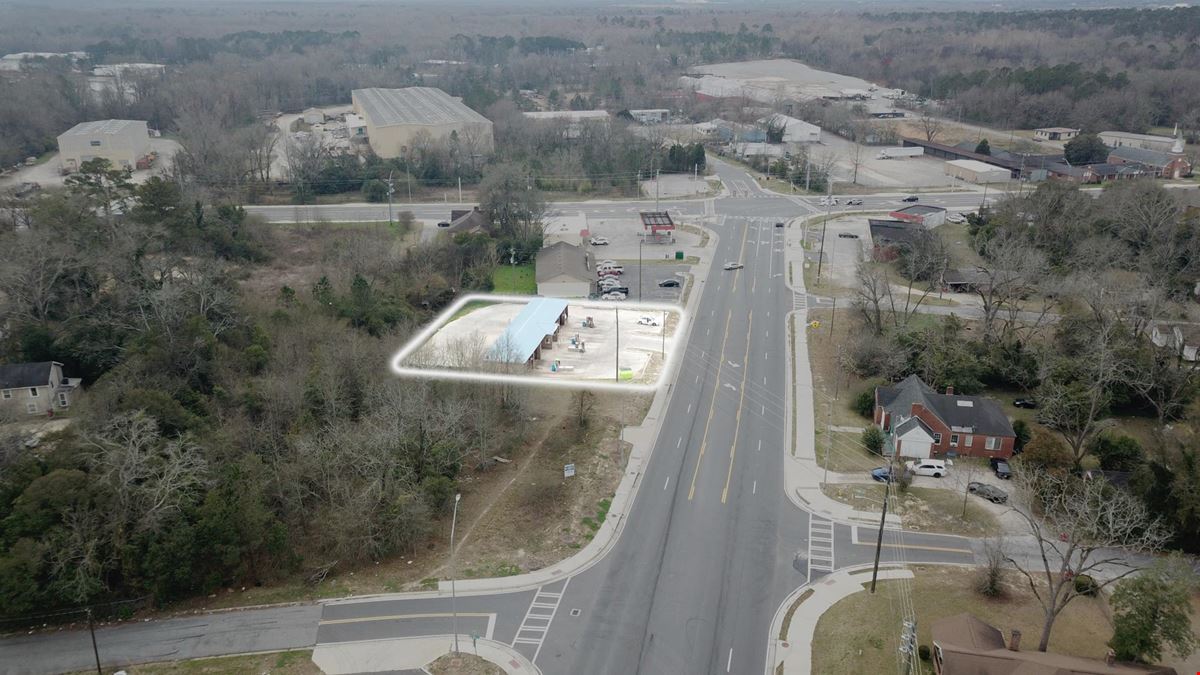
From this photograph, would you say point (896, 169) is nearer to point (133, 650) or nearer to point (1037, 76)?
point (1037, 76)

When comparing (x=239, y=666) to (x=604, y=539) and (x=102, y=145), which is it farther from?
(x=102, y=145)

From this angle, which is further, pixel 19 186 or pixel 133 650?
pixel 19 186

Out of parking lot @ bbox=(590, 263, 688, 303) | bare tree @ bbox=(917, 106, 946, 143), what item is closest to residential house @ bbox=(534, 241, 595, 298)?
parking lot @ bbox=(590, 263, 688, 303)

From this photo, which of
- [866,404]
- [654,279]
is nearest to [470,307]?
[654,279]

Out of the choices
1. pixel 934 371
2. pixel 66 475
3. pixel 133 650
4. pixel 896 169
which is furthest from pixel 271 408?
pixel 896 169

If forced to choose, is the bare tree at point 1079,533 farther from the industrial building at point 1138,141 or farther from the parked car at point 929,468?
the industrial building at point 1138,141

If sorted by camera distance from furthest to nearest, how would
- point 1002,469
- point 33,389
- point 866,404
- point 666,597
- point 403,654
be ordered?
A: 1. point 866,404
2. point 33,389
3. point 1002,469
4. point 666,597
5. point 403,654
